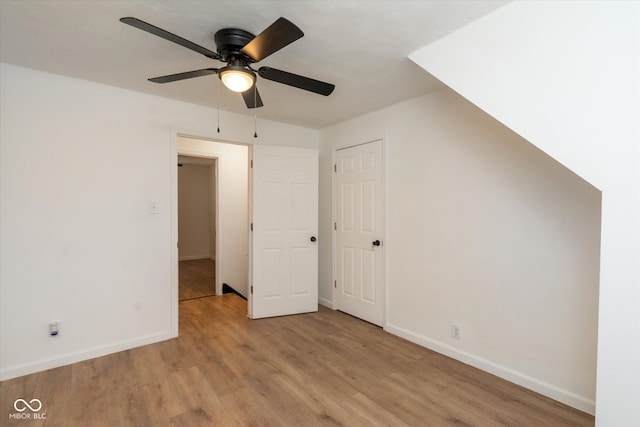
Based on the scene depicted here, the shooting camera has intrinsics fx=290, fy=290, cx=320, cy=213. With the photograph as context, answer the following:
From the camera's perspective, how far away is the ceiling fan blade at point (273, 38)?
1.32 metres

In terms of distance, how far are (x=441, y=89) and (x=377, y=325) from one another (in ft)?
8.26

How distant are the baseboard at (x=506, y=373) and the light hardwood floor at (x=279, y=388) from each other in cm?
6

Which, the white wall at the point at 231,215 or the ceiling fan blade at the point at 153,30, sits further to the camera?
the white wall at the point at 231,215

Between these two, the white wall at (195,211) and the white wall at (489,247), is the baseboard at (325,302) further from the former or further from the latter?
the white wall at (195,211)

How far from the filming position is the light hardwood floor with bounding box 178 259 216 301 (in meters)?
4.54

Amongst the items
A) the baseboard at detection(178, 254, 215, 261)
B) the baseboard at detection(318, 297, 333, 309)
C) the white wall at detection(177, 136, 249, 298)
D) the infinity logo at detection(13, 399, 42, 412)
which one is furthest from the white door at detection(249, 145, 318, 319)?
the baseboard at detection(178, 254, 215, 261)

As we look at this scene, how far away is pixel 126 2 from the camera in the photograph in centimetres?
156

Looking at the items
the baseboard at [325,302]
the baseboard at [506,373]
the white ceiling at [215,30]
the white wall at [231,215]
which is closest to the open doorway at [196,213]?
the white wall at [231,215]

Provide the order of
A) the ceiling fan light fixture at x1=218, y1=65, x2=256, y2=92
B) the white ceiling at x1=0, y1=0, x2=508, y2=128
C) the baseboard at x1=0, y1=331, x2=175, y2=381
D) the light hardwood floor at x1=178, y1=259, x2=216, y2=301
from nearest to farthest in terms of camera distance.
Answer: the white ceiling at x1=0, y1=0, x2=508, y2=128 → the ceiling fan light fixture at x1=218, y1=65, x2=256, y2=92 → the baseboard at x1=0, y1=331, x2=175, y2=381 → the light hardwood floor at x1=178, y1=259, x2=216, y2=301

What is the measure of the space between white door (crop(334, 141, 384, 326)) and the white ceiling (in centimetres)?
89

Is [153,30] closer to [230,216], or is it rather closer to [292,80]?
[292,80]

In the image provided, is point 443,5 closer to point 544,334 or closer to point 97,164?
point 544,334

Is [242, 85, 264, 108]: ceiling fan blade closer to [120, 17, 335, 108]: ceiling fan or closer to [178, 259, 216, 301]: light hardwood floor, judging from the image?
[120, 17, 335, 108]: ceiling fan

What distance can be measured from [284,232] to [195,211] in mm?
4850
